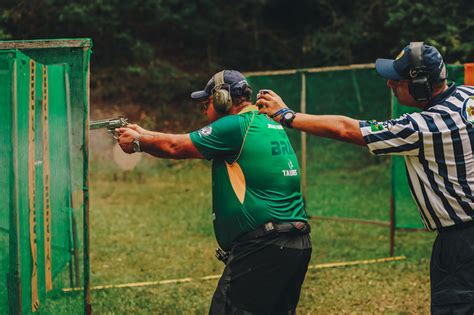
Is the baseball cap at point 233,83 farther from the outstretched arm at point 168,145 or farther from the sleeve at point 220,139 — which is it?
the outstretched arm at point 168,145

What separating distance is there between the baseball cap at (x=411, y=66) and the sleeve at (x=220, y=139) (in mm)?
980

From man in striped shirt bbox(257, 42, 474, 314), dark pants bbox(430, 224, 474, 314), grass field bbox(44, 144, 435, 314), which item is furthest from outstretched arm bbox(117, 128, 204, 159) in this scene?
grass field bbox(44, 144, 435, 314)

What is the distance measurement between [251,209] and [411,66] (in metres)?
1.32

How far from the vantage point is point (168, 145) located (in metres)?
4.55

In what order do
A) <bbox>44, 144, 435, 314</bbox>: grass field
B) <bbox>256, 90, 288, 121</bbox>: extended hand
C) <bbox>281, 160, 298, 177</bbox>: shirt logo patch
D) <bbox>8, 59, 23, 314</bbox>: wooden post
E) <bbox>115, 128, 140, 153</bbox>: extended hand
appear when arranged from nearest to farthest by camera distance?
1. <bbox>256, 90, 288, 121</bbox>: extended hand
2. <bbox>281, 160, 298, 177</bbox>: shirt logo patch
3. <bbox>115, 128, 140, 153</bbox>: extended hand
4. <bbox>8, 59, 23, 314</bbox>: wooden post
5. <bbox>44, 144, 435, 314</bbox>: grass field

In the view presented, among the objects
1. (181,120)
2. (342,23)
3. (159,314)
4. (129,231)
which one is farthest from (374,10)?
(159,314)

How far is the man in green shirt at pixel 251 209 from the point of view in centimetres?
447

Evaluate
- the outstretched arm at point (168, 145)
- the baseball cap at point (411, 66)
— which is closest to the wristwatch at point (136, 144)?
the outstretched arm at point (168, 145)

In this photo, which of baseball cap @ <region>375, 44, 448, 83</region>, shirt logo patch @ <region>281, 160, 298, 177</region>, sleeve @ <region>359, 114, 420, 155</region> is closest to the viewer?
sleeve @ <region>359, 114, 420, 155</region>

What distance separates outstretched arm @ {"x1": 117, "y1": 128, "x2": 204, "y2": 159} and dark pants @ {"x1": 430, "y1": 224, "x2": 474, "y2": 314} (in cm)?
157

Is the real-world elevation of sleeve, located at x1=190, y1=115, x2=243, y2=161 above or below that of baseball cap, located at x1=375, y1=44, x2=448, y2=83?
below

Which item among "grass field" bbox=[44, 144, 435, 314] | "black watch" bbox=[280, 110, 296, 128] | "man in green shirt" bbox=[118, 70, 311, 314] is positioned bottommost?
"grass field" bbox=[44, 144, 435, 314]

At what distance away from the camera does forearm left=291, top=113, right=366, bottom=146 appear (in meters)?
3.95

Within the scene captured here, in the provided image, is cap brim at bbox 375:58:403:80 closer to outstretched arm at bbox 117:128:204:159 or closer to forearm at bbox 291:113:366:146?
forearm at bbox 291:113:366:146
